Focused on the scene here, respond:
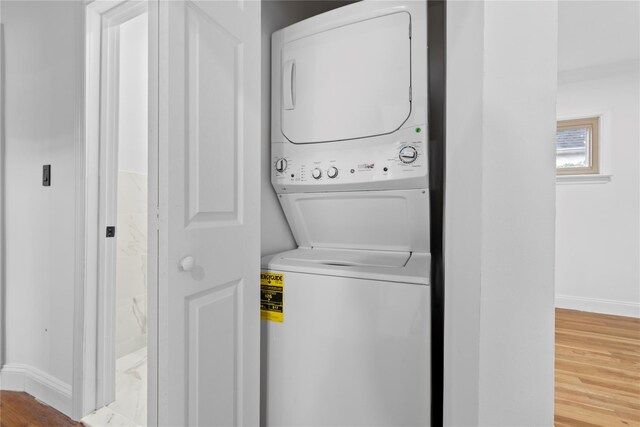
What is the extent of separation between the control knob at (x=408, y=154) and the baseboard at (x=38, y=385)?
190cm

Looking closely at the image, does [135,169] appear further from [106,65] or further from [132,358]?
[132,358]

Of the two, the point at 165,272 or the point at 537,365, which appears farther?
the point at 165,272

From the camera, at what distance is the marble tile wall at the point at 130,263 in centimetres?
186

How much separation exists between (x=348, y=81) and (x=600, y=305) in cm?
372

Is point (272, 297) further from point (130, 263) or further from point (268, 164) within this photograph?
point (130, 263)

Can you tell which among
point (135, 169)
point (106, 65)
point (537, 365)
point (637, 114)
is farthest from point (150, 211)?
point (637, 114)

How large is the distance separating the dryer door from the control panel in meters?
0.04

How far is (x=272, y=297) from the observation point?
1.28 m

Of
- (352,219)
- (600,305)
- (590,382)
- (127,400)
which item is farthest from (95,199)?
(600,305)

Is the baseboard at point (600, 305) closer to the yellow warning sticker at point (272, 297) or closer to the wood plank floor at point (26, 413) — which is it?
the yellow warning sticker at point (272, 297)

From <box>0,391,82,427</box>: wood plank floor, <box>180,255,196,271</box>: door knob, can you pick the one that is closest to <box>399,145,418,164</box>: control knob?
<box>180,255,196,271</box>: door knob

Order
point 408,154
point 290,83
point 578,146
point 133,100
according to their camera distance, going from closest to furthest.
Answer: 1. point 408,154
2. point 290,83
3. point 133,100
4. point 578,146

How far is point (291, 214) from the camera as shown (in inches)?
62.2

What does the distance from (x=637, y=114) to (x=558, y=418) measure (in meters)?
3.12
